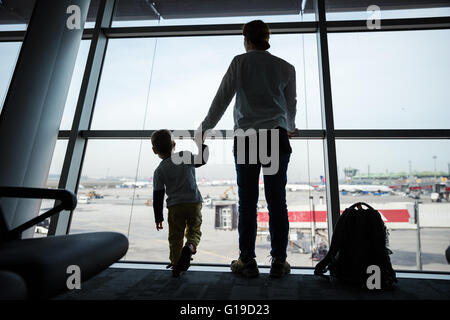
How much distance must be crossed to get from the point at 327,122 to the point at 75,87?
7.21 feet

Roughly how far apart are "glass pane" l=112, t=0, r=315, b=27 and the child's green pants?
181cm

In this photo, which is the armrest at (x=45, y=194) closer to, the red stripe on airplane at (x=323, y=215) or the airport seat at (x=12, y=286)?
the airport seat at (x=12, y=286)

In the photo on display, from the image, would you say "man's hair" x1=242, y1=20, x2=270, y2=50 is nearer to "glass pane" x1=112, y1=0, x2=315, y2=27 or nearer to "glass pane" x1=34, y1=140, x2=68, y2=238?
"glass pane" x1=112, y1=0, x2=315, y2=27

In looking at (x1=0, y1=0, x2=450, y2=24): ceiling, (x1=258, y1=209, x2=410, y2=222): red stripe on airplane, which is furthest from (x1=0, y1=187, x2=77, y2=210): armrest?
(x1=0, y1=0, x2=450, y2=24): ceiling

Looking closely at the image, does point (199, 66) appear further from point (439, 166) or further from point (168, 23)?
point (439, 166)

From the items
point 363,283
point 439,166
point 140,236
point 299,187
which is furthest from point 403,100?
point 140,236

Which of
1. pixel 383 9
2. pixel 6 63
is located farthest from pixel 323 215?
pixel 6 63

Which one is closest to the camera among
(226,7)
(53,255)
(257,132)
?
(53,255)

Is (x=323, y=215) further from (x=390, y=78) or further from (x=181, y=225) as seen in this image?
(x=390, y=78)

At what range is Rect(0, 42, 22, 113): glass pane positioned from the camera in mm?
1559

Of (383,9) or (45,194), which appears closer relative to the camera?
(45,194)

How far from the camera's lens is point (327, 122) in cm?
188

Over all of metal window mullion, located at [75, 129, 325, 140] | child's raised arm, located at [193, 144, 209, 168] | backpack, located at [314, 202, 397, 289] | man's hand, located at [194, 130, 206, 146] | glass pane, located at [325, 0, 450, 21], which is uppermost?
glass pane, located at [325, 0, 450, 21]

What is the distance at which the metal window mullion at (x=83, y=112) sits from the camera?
191cm
